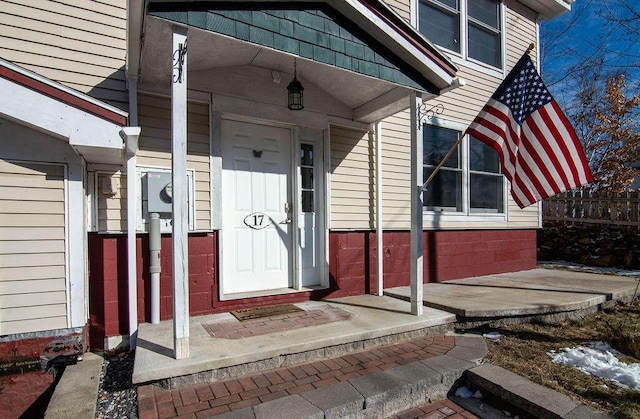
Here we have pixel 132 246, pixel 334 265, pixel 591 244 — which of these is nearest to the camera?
pixel 132 246

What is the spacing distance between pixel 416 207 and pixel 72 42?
379cm

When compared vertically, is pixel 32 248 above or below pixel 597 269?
above

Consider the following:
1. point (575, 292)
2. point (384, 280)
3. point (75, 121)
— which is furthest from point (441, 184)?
point (75, 121)

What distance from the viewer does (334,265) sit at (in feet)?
15.4

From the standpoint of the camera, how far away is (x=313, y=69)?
13.6 feet

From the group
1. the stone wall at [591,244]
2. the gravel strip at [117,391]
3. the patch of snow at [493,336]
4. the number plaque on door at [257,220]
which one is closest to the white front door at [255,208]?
the number plaque on door at [257,220]

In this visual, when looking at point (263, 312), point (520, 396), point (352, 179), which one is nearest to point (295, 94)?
point (352, 179)

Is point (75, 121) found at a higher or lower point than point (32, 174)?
higher

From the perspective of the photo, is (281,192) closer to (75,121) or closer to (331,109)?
(331,109)

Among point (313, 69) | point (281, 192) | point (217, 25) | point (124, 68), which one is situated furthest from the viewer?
point (281, 192)

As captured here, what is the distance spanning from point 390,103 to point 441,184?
7.54ft

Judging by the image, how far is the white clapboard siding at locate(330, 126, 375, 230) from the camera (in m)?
4.76

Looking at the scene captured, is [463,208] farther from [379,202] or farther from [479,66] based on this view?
[479,66]

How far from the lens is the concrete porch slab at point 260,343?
2615mm
